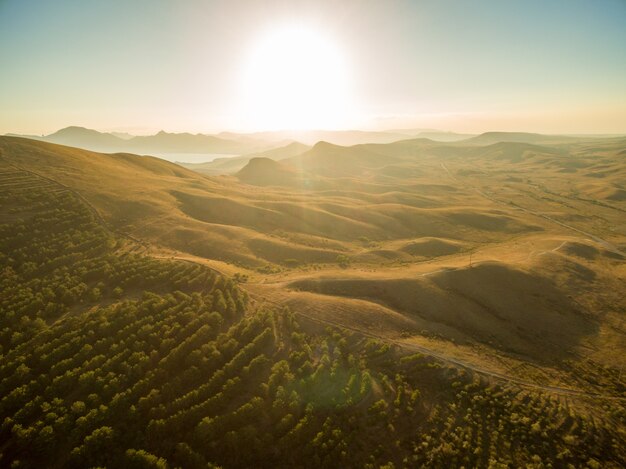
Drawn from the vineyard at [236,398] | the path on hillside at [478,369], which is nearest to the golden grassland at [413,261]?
the path on hillside at [478,369]

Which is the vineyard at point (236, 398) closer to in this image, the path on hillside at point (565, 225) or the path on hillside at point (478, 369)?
the path on hillside at point (478, 369)

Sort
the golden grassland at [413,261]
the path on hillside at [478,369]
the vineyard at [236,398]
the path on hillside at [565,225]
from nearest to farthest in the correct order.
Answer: the vineyard at [236,398] → the path on hillside at [478,369] → the golden grassland at [413,261] → the path on hillside at [565,225]

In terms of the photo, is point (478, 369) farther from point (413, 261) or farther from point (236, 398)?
point (413, 261)

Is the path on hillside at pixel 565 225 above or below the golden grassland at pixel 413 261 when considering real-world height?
below

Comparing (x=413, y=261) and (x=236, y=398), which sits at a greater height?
(x=236, y=398)

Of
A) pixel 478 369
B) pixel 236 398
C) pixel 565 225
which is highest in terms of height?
pixel 236 398

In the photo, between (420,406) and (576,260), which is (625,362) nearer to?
(420,406)

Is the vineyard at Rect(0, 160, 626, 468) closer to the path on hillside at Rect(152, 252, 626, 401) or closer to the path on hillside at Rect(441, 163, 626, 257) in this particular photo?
the path on hillside at Rect(152, 252, 626, 401)

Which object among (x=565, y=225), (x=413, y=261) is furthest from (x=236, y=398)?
(x=565, y=225)
